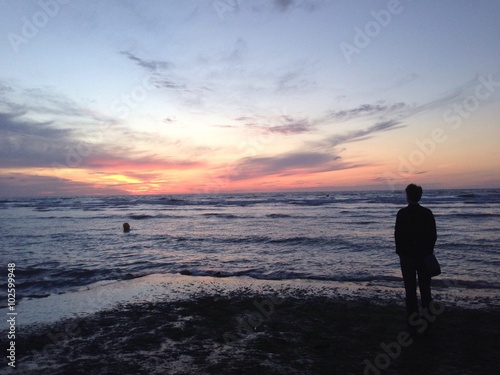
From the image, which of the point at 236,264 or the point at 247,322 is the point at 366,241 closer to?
the point at 236,264

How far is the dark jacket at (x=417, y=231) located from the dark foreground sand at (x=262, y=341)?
4.98ft

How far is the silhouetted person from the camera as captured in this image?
562 cm

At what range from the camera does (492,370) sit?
178 inches

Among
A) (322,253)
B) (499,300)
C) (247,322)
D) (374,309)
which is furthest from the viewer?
(322,253)

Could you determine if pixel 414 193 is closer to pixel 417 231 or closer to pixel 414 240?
pixel 417 231

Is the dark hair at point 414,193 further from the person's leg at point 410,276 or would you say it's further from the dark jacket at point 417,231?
the person's leg at point 410,276

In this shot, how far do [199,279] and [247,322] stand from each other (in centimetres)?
433

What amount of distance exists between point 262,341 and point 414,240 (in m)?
3.08

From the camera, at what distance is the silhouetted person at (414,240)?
5.62m

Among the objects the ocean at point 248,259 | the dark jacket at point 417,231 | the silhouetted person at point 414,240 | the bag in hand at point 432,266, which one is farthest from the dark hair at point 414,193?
the ocean at point 248,259

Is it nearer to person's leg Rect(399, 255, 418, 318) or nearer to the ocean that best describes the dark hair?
person's leg Rect(399, 255, 418, 318)

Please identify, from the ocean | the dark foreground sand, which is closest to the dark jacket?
the dark foreground sand

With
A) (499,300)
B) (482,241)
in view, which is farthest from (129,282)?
(482,241)

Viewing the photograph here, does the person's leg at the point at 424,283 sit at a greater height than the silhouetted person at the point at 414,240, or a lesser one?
lesser
